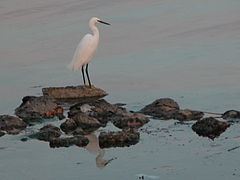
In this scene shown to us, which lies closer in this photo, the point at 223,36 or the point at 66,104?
the point at 66,104

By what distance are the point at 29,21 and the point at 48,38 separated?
3395 millimetres

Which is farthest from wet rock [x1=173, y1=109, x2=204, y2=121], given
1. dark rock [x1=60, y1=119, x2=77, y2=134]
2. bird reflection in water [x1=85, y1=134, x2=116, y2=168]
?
dark rock [x1=60, y1=119, x2=77, y2=134]

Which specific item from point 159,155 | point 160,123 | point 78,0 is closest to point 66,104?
point 160,123

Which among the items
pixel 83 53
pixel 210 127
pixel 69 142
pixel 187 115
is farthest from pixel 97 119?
pixel 83 53

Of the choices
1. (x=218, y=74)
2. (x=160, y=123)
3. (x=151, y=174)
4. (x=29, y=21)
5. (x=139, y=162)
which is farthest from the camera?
(x=29, y=21)

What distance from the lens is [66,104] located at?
1639cm

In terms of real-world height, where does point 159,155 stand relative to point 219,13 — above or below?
below

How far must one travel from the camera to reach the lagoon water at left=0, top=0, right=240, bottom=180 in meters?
11.6

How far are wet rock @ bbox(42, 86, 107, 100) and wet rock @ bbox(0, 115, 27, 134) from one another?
2569 mm

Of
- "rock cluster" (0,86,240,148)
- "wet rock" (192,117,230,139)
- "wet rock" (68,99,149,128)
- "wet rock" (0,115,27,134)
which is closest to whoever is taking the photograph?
"rock cluster" (0,86,240,148)

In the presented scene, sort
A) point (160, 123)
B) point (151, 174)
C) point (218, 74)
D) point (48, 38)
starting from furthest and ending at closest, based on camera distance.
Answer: point (48, 38) → point (218, 74) → point (160, 123) → point (151, 174)

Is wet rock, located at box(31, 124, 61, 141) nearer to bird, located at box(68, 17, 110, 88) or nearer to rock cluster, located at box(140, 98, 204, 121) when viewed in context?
rock cluster, located at box(140, 98, 204, 121)

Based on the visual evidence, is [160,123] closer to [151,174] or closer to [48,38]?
[151,174]

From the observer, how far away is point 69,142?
12.6m
